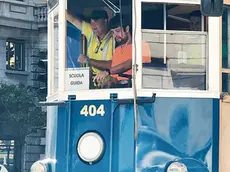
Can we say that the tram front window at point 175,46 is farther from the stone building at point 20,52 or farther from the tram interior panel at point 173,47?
the stone building at point 20,52

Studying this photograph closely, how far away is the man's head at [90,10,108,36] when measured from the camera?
20.0 feet

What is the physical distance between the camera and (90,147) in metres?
5.92

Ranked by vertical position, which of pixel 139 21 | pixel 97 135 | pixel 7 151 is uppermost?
pixel 139 21

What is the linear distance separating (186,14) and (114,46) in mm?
603

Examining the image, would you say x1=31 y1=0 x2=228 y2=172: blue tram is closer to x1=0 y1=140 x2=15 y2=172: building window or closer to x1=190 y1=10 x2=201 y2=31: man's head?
x1=190 y1=10 x2=201 y2=31: man's head

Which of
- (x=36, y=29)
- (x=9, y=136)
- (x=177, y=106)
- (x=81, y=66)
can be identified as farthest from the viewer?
(x=36, y=29)

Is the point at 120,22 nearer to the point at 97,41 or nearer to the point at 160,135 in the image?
the point at 97,41

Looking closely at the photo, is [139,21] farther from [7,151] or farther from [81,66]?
[7,151]

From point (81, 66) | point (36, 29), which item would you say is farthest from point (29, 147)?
point (81, 66)

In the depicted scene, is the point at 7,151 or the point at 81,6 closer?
the point at 81,6

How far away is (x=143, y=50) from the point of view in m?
5.84

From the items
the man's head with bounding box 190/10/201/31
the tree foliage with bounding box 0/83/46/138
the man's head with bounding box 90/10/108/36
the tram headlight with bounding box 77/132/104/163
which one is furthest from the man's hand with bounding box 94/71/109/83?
the tree foliage with bounding box 0/83/46/138

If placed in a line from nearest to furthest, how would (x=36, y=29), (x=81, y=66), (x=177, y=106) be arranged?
(x=177, y=106) < (x=81, y=66) < (x=36, y=29)

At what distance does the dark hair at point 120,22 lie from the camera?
5.91 meters
